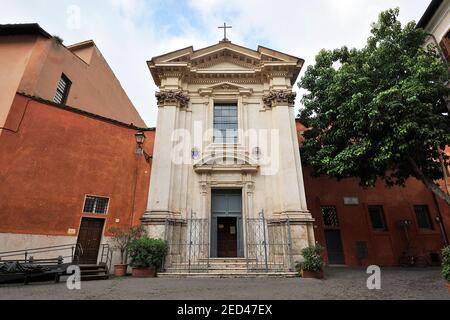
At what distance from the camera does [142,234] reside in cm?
956

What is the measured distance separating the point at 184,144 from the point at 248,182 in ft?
11.7

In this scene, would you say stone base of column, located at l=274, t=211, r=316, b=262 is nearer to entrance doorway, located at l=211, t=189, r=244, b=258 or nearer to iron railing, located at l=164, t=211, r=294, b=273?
iron railing, located at l=164, t=211, r=294, b=273

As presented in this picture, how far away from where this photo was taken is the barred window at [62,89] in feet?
42.9

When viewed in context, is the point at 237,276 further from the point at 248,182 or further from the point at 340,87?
the point at 340,87

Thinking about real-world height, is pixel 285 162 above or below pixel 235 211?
above

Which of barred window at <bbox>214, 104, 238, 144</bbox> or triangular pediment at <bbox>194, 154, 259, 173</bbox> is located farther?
barred window at <bbox>214, 104, 238, 144</bbox>

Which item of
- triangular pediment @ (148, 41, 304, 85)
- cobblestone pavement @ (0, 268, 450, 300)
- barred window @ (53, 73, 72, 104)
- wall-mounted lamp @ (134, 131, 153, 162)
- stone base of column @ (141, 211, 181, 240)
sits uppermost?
triangular pediment @ (148, 41, 304, 85)

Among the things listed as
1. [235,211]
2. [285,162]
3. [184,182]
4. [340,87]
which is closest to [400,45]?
[340,87]

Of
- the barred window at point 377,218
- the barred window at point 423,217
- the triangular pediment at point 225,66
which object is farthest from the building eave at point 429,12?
the barred window at point 377,218

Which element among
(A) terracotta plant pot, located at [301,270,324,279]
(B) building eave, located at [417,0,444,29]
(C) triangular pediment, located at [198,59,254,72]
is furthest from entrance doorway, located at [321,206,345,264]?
(B) building eave, located at [417,0,444,29]

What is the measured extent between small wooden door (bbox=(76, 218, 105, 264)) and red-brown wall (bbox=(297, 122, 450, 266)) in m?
10.1

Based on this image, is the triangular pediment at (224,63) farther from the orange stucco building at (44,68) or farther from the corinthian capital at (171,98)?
the orange stucco building at (44,68)

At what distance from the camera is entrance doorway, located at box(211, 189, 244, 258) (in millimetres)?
10617

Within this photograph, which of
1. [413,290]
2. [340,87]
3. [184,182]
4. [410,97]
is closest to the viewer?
[413,290]
